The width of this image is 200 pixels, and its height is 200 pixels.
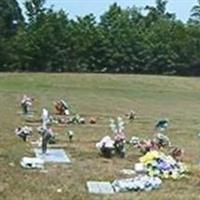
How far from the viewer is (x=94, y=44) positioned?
2795 inches

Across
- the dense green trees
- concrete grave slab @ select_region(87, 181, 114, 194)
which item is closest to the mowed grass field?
concrete grave slab @ select_region(87, 181, 114, 194)

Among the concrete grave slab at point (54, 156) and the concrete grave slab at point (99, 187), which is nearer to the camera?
the concrete grave slab at point (99, 187)

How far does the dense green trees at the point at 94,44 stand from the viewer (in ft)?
226

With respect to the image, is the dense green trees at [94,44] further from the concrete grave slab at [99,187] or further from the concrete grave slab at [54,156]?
the concrete grave slab at [99,187]

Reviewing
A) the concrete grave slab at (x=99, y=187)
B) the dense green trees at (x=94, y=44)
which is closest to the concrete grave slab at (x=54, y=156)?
the concrete grave slab at (x=99, y=187)

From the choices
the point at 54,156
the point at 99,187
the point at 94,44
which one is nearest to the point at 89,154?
the point at 54,156

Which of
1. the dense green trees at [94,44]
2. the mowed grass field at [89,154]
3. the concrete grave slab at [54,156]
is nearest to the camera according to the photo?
the mowed grass field at [89,154]

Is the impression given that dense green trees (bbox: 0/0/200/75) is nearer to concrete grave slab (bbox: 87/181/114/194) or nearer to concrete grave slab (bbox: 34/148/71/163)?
concrete grave slab (bbox: 34/148/71/163)

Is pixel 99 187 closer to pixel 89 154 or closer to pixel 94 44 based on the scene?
pixel 89 154

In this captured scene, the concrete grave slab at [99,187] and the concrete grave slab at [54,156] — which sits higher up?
the concrete grave slab at [99,187]

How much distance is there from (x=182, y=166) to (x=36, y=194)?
326cm

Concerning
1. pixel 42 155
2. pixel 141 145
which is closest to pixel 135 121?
pixel 141 145

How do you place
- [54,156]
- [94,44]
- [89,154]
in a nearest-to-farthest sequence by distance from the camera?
[54,156] → [89,154] → [94,44]

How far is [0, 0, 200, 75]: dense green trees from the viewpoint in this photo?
2712 inches
